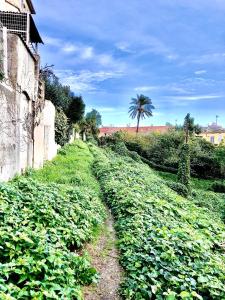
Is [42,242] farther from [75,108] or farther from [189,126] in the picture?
[189,126]

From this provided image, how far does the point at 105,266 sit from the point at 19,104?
672cm

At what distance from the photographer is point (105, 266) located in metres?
5.98

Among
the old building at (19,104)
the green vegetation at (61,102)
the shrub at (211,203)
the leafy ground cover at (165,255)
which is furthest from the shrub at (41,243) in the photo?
the green vegetation at (61,102)

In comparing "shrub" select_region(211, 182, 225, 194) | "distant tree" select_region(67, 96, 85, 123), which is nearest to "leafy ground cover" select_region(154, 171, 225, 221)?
"shrub" select_region(211, 182, 225, 194)

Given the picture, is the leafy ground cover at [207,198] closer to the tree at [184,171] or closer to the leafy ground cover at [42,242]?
the tree at [184,171]

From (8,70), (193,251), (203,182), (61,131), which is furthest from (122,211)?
(203,182)

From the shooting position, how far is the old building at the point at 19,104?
9.40 metres

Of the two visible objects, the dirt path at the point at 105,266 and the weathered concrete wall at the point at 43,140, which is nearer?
the dirt path at the point at 105,266

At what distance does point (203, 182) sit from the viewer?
109ft

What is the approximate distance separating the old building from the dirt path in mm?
3732

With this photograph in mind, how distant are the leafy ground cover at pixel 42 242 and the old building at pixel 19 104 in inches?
78.2

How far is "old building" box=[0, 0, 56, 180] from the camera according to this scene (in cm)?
940

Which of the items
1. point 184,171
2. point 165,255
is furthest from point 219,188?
point 165,255

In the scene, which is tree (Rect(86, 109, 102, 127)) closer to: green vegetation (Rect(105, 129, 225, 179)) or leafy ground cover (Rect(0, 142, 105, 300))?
green vegetation (Rect(105, 129, 225, 179))
